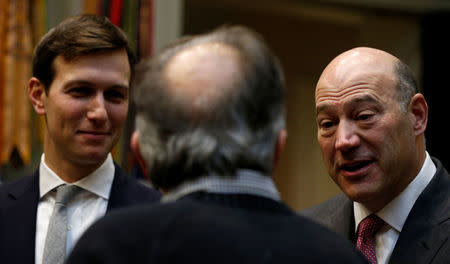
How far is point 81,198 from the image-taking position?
2865mm

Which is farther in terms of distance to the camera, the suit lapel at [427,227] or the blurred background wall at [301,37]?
the blurred background wall at [301,37]

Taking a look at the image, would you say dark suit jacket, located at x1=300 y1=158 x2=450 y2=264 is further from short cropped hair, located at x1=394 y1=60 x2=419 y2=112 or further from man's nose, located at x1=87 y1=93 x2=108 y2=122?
man's nose, located at x1=87 y1=93 x2=108 y2=122

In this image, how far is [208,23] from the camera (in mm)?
8984

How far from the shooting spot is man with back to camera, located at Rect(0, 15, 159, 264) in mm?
2832

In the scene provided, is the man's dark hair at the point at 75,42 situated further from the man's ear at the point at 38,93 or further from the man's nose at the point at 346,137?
the man's nose at the point at 346,137

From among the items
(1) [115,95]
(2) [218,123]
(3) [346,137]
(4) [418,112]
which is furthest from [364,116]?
(2) [218,123]

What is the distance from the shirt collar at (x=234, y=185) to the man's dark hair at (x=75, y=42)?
133 centimetres

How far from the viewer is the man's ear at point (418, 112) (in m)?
2.89

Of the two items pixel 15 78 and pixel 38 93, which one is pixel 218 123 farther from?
pixel 15 78

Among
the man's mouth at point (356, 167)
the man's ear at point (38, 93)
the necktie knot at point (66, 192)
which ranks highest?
the man's ear at point (38, 93)

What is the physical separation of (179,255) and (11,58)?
4.08m

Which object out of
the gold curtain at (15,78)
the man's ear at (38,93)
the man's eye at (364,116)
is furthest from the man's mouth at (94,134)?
the gold curtain at (15,78)

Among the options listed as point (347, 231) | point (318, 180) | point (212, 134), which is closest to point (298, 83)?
point (318, 180)

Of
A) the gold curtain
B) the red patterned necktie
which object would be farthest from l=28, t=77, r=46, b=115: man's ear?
the gold curtain
